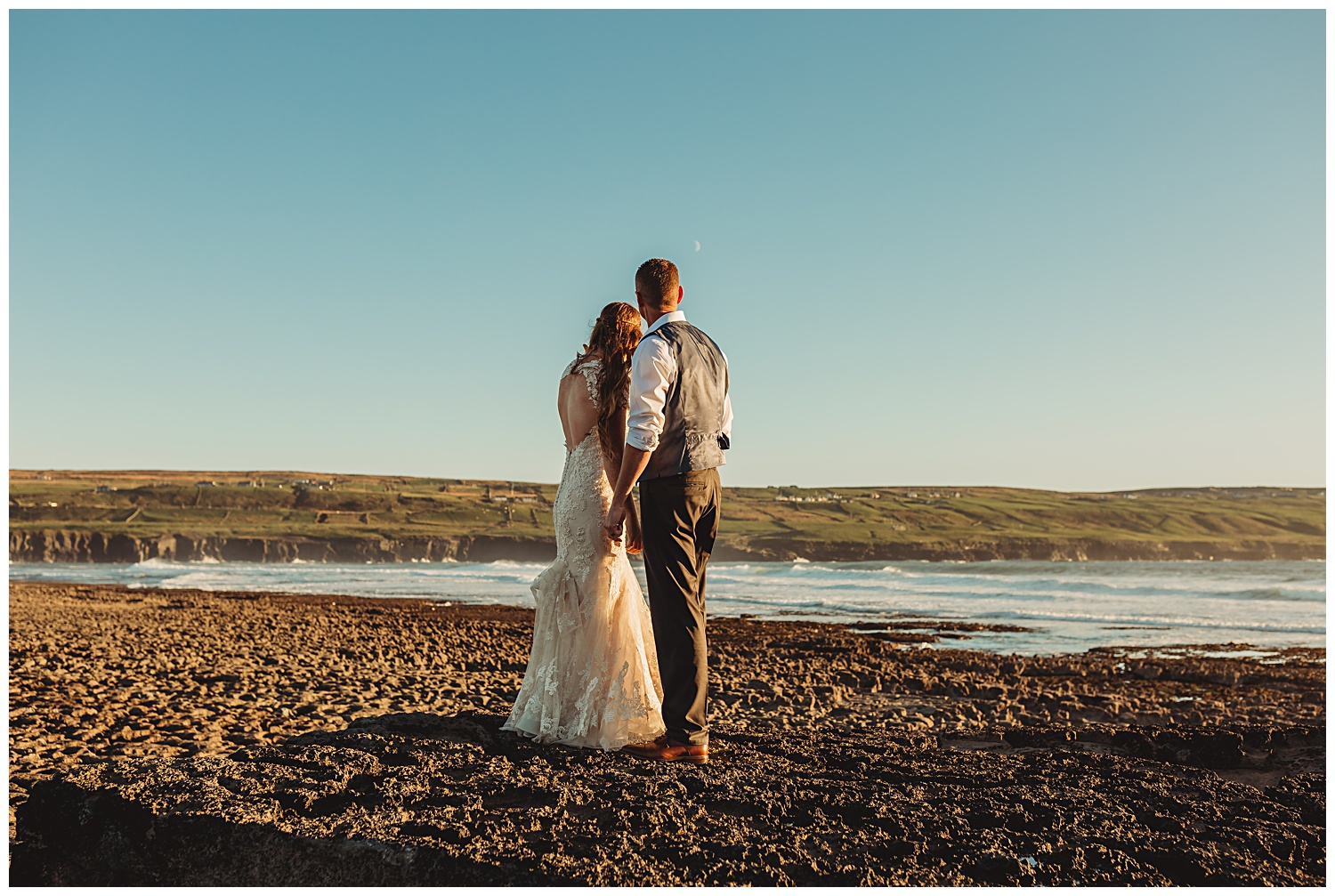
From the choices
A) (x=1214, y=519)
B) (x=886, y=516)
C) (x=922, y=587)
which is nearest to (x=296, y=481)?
(x=886, y=516)

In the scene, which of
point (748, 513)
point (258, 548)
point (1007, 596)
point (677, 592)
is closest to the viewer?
point (677, 592)

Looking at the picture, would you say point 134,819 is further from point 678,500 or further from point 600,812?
point 678,500

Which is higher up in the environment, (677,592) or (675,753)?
(677,592)

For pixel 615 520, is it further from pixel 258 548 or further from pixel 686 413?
pixel 258 548

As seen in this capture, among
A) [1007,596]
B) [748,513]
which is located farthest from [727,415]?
[748,513]

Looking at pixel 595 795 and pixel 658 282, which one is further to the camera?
pixel 658 282

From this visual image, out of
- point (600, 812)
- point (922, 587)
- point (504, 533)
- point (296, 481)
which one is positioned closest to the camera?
point (600, 812)

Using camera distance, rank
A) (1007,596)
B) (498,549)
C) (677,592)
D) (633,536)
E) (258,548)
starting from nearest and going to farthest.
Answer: (677,592) → (633,536) → (1007,596) → (258,548) → (498,549)

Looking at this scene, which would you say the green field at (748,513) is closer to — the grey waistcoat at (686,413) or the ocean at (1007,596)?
the ocean at (1007,596)

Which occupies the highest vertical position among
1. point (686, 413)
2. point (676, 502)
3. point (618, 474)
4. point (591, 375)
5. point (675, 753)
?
point (591, 375)
